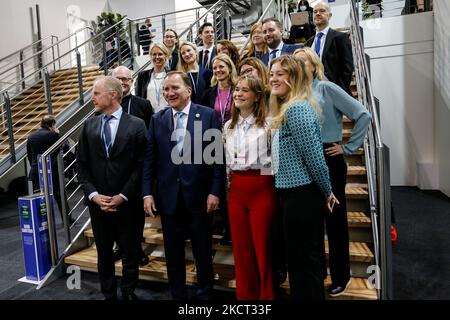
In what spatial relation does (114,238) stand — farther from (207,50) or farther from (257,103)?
(207,50)

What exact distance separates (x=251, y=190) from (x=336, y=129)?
0.62 meters

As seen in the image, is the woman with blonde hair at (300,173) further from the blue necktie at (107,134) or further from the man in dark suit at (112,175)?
the blue necktie at (107,134)

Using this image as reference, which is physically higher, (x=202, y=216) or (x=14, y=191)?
(x=202, y=216)

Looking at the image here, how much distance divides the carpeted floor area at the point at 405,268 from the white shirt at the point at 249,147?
106 centimetres

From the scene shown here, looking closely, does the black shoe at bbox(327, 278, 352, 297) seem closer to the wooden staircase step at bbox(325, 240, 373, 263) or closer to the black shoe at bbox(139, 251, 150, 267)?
the wooden staircase step at bbox(325, 240, 373, 263)

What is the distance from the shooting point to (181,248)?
232 cm

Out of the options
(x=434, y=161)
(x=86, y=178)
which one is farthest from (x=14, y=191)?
(x=434, y=161)

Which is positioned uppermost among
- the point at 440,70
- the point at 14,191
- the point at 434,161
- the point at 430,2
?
the point at 430,2

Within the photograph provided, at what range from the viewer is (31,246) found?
117 inches

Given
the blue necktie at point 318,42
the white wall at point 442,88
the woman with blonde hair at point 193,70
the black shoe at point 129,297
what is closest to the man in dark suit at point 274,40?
the blue necktie at point 318,42
